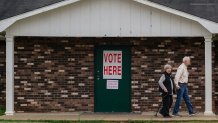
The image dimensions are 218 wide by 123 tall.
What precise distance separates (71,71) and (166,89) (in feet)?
11.1

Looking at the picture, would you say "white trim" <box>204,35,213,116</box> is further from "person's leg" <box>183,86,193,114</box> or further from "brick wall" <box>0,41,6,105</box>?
"brick wall" <box>0,41,6,105</box>

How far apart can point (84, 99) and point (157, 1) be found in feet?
12.9

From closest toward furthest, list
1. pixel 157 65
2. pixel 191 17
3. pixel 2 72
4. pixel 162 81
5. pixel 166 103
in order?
pixel 162 81 → pixel 166 103 → pixel 191 17 → pixel 157 65 → pixel 2 72

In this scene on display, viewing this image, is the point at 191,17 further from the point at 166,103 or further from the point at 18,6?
the point at 18,6

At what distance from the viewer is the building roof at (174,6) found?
20562 mm

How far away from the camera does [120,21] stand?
20.1 meters

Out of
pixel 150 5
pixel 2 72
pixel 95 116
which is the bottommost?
pixel 95 116

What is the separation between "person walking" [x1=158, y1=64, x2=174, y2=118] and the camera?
62.8 feet

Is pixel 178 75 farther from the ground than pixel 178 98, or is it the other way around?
pixel 178 75

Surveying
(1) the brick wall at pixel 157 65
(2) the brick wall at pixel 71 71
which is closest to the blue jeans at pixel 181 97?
(1) the brick wall at pixel 157 65

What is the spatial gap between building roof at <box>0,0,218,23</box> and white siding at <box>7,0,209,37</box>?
2.30 ft

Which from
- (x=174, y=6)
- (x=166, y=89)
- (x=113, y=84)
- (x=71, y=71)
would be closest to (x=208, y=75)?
(x=166, y=89)

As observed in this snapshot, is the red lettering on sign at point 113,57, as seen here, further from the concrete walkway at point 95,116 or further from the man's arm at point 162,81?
the man's arm at point 162,81

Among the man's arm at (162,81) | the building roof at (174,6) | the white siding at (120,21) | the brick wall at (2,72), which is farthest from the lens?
the brick wall at (2,72)
